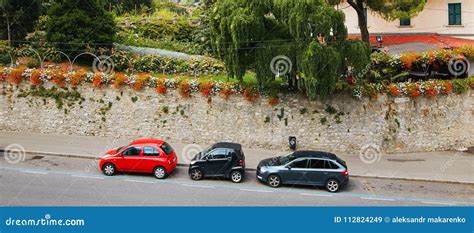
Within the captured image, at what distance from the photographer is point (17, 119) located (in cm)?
2281

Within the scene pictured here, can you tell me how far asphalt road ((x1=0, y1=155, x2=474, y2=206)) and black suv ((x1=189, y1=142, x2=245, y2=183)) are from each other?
332 mm

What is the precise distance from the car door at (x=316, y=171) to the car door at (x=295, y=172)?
155mm

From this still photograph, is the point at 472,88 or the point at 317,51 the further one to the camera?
the point at 472,88

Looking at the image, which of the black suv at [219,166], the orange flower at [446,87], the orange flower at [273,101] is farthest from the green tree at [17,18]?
the orange flower at [446,87]

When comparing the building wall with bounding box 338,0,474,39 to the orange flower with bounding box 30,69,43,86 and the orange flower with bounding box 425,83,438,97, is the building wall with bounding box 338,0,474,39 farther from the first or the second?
the orange flower with bounding box 30,69,43,86

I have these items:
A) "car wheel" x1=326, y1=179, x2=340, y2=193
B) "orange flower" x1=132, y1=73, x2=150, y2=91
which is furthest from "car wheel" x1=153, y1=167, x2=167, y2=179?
"car wheel" x1=326, y1=179, x2=340, y2=193

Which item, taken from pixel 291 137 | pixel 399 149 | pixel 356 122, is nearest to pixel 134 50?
pixel 291 137

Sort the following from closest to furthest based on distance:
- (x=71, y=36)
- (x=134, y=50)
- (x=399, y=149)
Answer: (x=399, y=149) → (x=71, y=36) → (x=134, y=50)

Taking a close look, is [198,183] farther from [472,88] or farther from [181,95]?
[472,88]

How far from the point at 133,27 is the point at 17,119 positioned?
14.0 metres

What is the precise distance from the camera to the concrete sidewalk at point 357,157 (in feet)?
63.5

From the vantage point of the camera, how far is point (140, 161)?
1748 cm

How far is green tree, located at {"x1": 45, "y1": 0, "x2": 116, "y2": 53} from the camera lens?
85.2ft

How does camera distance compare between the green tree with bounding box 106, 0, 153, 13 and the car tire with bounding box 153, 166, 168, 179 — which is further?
the green tree with bounding box 106, 0, 153, 13
